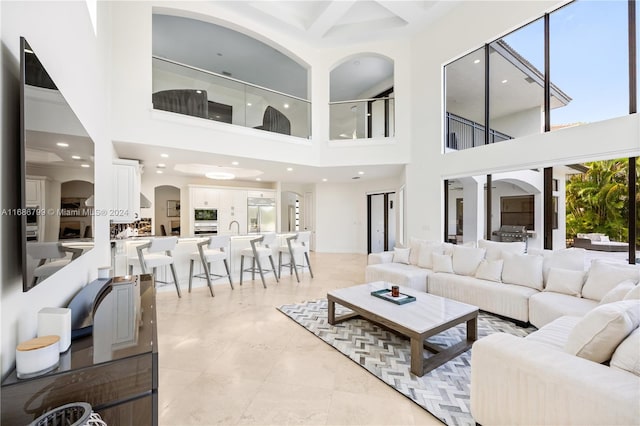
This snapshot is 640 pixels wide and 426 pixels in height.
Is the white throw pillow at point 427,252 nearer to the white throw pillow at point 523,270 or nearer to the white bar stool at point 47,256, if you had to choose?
the white throw pillow at point 523,270

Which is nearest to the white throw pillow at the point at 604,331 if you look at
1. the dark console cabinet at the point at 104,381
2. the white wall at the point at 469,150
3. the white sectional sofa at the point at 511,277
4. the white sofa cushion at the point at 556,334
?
the white sofa cushion at the point at 556,334

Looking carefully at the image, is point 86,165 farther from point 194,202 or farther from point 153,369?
point 194,202

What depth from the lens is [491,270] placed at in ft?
12.7

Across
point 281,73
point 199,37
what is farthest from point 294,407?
point 281,73

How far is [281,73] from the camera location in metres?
7.56

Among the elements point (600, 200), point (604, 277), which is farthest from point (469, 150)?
point (604, 277)

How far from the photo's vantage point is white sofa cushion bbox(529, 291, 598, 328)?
2.77 meters

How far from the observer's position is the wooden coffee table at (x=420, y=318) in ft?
7.73

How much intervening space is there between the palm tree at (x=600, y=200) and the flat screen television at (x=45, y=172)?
228 inches

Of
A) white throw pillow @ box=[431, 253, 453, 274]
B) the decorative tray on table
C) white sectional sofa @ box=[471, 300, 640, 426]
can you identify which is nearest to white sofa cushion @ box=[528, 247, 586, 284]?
white throw pillow @ box=[431, 253, 453, 274]

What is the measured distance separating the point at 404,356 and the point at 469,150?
14.0ft

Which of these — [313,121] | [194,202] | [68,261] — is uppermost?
[313,121]

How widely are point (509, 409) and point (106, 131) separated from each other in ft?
17.6

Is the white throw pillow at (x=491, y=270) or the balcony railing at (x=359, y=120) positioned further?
the balcony railing at (x=359, y=120)
